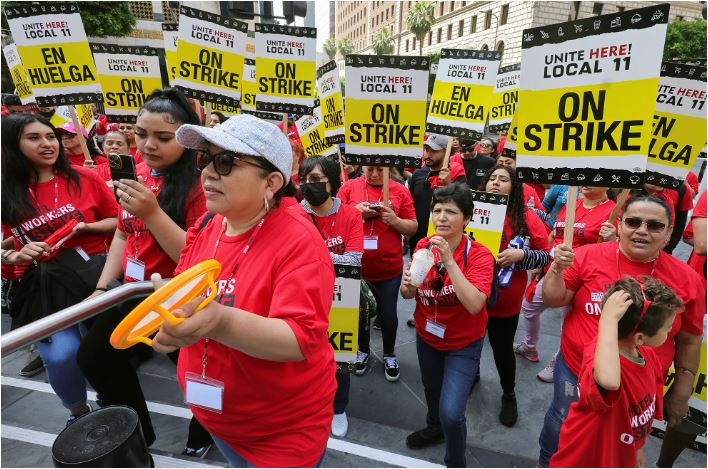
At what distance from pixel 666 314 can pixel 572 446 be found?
0.78 metres

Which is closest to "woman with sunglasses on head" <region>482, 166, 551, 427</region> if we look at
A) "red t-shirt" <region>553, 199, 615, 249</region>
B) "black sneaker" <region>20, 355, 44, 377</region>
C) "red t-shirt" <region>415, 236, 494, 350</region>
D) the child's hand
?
"red t-shirt" <region>553, 199, 615, 249</region>

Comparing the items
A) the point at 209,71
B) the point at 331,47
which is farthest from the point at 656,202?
the point at 331,47

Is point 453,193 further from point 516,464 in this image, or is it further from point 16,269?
point 16,269

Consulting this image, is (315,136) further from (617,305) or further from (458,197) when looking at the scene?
(617,305)

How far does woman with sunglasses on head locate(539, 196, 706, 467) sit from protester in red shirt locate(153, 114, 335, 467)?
1616mm

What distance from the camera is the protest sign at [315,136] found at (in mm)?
5480

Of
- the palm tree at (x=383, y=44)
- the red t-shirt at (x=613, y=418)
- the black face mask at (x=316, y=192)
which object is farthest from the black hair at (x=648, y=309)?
the palm tree at (x=383, y=44)

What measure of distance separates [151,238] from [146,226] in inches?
4.5

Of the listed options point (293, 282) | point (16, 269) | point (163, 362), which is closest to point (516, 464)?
point (293, 282)

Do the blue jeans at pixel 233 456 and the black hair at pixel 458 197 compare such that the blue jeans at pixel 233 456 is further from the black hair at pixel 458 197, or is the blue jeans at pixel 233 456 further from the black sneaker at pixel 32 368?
the black sneaker at pixel 32 368

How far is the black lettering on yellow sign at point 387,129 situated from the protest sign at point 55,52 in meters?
3.11

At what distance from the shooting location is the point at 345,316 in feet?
10.0

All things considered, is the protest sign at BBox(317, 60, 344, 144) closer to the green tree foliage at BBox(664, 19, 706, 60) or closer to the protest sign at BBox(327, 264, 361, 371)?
the protest sign at BBox(327, 264, 361, 371)

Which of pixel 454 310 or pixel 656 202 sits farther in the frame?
pixel 454 310
